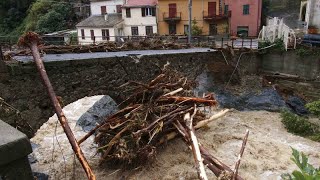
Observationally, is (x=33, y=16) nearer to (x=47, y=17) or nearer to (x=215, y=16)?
(x=47, y=17)

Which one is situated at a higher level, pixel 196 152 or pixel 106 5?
pixel 106 5

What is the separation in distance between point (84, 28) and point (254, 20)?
1539 cm

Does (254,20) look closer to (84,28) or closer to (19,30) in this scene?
(84,28)

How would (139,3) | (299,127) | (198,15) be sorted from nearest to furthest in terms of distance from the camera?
(299,127)
(198,15)
(139,3)

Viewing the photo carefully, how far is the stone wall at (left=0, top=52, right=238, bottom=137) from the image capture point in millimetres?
6027

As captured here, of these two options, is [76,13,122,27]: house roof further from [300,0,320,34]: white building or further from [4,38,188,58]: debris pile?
[300,0,320,34]: white building

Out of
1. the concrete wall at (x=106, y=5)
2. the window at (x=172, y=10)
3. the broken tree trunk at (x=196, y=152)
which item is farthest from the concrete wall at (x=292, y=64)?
the concrete wall at (x=106, y=5)

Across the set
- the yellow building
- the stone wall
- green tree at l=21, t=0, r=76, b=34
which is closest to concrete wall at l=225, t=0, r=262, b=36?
the yellow building

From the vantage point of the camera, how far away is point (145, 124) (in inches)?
293

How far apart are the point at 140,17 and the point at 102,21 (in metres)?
3.66

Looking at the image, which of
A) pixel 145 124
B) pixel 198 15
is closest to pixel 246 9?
pixel 198 15

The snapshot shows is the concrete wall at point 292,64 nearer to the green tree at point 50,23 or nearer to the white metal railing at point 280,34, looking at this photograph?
the white metal railing at point 280,34

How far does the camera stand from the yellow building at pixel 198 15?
25266 millimetres

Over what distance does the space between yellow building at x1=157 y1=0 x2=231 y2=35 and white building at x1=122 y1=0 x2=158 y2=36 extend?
32.3 inches
